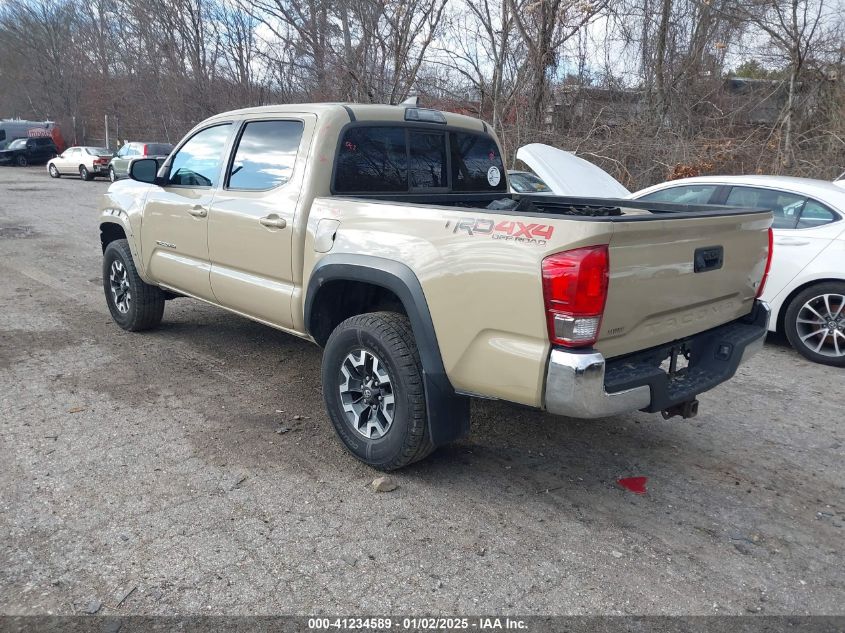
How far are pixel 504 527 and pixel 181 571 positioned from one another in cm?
148

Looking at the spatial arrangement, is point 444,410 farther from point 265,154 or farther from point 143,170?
point 143,170

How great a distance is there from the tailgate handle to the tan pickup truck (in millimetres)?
11

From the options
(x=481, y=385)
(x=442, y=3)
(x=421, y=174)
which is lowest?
(x=481, y=385)

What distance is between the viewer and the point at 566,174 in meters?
6.02

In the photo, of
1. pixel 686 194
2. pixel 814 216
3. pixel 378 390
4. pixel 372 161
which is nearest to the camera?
pixel 378 390

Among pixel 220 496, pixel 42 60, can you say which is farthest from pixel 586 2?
pixel 42 60

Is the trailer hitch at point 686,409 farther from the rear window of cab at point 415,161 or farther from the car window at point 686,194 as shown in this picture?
the car window at point 686,194

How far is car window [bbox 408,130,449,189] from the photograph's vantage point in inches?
179

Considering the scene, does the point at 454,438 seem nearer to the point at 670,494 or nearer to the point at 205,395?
the point at 670,494

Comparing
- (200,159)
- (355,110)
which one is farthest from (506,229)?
(200,159)

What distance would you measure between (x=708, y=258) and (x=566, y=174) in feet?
9.47

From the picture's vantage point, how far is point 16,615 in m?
2.55

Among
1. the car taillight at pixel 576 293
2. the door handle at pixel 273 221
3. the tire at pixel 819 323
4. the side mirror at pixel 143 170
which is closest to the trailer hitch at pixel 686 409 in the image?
the car taillight at pixel 576 293

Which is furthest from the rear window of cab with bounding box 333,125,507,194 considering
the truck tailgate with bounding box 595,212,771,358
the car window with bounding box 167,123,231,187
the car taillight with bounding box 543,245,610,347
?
the truck tailgate with bounding box 595,212,771,358
